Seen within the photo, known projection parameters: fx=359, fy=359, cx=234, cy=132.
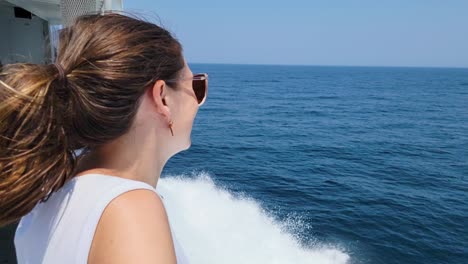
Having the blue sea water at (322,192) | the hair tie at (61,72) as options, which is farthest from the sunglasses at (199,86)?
the blue sea water at (322,192)

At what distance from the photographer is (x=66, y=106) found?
0.88 m

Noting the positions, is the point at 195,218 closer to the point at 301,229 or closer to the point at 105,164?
the point at 301,229

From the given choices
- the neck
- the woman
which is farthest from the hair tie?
the neck

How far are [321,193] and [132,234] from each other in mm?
13420

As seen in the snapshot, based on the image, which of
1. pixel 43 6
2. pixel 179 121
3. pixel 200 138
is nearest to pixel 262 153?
pixel 200 138

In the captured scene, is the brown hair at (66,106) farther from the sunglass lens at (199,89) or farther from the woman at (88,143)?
the sunglass lens at (199,89)

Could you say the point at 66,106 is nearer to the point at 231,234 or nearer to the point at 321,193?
the point at 231,234

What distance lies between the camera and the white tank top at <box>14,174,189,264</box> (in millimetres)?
786

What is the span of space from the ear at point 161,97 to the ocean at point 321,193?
20.1ft

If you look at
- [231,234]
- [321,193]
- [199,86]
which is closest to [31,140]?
[199,86]

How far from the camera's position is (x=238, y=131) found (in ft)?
80.5

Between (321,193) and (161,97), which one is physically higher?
(161,97)

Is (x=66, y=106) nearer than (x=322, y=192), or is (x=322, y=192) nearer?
(x=66, y=106)

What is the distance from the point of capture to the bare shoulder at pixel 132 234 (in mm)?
733
